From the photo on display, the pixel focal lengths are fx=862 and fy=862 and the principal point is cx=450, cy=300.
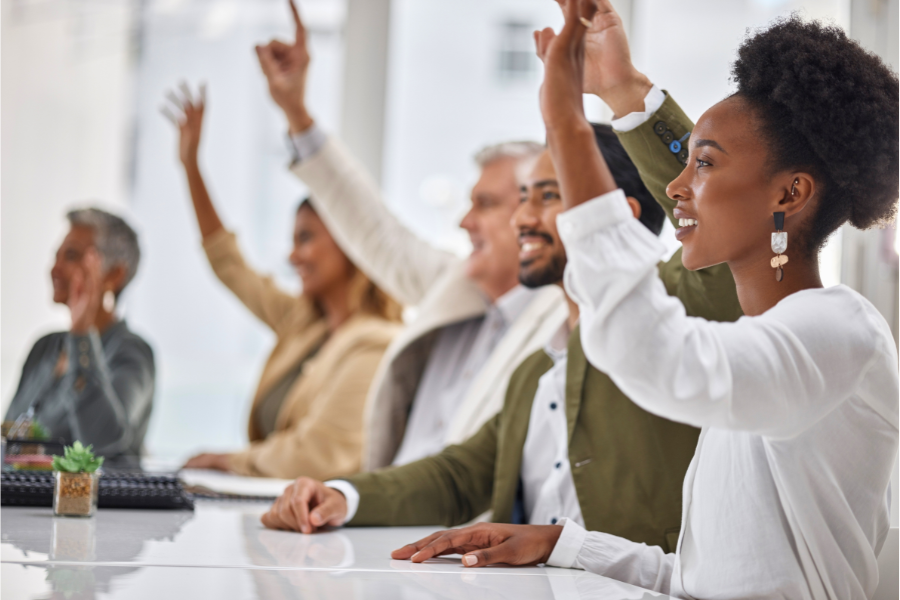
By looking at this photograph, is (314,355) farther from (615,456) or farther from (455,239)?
(615,456)

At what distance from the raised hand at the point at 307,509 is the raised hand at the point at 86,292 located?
44.5 inches

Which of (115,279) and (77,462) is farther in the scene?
(115,279)

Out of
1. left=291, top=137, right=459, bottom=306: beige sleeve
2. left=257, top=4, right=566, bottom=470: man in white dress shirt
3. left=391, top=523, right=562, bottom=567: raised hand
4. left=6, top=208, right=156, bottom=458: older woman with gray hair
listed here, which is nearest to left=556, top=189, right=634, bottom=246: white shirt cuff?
left=391, top=523, right=562, bottom=567: raised hand

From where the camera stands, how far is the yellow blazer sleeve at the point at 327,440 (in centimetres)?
236

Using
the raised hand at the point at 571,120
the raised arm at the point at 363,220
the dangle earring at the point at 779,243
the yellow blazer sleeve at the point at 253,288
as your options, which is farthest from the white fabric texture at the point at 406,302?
the raised hand at the point at 571,120

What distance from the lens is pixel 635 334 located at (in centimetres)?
68

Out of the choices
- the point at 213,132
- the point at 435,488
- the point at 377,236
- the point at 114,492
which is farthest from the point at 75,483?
the point at 213,132

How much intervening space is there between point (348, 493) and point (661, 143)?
2.31 ft

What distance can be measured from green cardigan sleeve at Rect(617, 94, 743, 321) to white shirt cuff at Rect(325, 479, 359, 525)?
0.58m

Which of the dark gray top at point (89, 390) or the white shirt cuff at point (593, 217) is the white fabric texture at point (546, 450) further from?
the dark gray top at point (89, 390)

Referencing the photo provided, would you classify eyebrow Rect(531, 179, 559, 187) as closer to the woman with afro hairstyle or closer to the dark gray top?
the woman with afro hairstyle

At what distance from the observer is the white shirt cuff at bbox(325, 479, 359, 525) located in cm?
132

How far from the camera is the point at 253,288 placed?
9.84ft

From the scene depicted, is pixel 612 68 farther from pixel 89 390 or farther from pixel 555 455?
pixel 89 390
